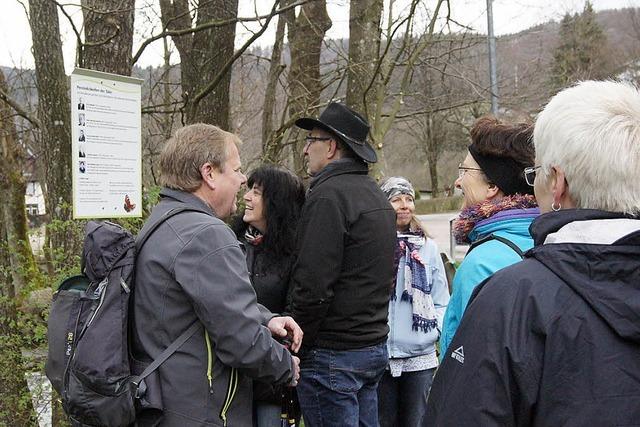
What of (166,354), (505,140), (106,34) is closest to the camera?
(166,354)

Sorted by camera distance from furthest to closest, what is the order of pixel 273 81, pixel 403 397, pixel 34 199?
pixel 34 199, pixel 273 81, pixel 403 397

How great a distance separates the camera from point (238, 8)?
19.2 feet

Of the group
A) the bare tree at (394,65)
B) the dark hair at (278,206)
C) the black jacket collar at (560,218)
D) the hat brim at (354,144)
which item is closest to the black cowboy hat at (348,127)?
the hat brim at (354,144)

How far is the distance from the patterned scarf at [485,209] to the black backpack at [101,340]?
1.03 metres

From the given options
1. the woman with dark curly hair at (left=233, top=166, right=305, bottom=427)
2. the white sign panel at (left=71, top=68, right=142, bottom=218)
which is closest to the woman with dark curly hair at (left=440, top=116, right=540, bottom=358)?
the woman with dark curly hair at (left=233, top=166, right=305, bottom=427)

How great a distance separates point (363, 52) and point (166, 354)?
581 centimetres

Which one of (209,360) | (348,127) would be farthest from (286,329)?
(348,127)

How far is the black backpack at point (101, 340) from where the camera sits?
6.79 feet

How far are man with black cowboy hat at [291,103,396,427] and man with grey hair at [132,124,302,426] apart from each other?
0.72m

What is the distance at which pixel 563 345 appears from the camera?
4.20 ft

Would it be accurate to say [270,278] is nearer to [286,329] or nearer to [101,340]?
[286,329]

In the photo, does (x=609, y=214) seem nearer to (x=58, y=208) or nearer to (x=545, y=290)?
(x=545, y=290)

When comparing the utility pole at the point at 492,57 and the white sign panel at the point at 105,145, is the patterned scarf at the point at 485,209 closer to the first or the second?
A: the white sign panel at the point at 105,145

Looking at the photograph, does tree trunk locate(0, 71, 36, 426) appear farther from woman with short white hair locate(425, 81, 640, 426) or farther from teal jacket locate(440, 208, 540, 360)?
woman with short white hair locate(425, 81, 640, 426)
